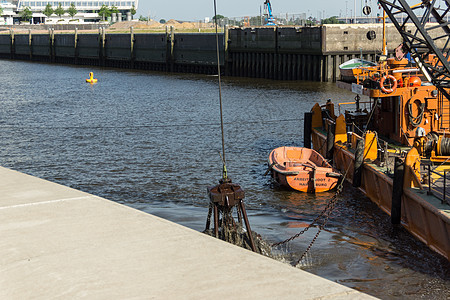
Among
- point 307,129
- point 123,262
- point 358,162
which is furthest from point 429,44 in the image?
point 123,262

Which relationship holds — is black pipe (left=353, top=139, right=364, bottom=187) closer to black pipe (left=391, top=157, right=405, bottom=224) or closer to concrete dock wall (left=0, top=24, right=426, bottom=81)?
black pipe (left=391, top=157, right=405, bottom=224)

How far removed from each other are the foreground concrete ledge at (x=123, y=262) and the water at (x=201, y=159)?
6258 mm

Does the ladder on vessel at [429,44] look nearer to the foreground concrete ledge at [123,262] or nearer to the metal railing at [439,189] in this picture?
the metal railing at [439,189]

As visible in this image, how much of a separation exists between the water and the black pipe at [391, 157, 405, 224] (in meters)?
0.48

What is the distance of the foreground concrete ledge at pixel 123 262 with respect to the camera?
732cm

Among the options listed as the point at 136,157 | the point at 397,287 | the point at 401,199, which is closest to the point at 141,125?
the point at 136,157

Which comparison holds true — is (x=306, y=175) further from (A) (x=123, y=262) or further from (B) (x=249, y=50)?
(B) (x=249, y=50)

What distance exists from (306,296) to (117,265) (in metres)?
2.66

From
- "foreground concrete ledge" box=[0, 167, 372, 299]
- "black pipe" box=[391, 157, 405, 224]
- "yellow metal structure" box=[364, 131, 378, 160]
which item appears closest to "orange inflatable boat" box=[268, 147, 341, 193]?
"yellow metal structure" box=[364, 131, 378, 160]

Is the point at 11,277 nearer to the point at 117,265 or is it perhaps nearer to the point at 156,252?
the point at 117,265

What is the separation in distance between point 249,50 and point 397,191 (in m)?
54.6

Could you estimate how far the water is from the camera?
50.8ft

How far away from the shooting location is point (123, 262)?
829 centimetres

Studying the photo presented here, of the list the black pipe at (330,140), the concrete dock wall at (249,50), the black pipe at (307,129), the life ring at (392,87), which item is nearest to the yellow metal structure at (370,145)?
the life ring at (392,87)
